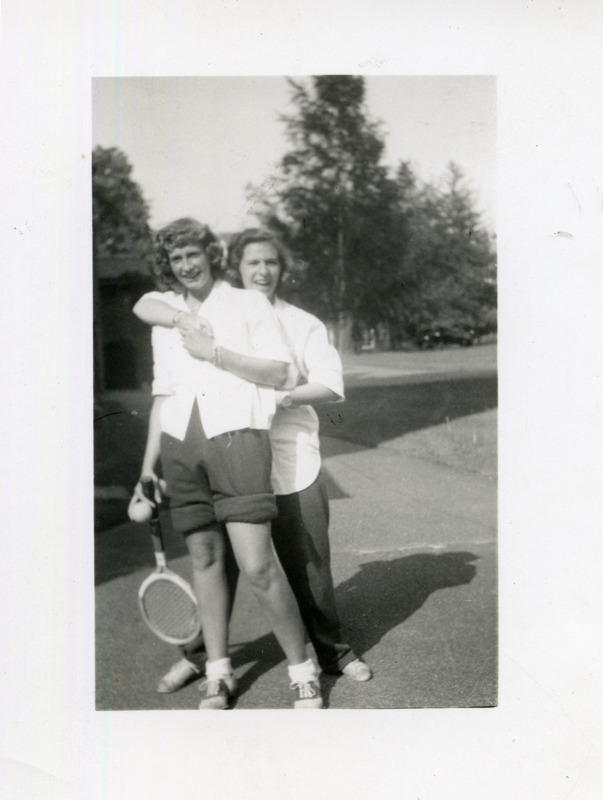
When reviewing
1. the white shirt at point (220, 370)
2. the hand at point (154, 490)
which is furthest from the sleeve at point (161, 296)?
the hand at point (154, 490)

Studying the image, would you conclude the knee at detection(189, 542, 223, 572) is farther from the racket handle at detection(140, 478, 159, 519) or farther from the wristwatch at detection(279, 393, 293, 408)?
the wristwatch at detection(279, 393, 293, 408)

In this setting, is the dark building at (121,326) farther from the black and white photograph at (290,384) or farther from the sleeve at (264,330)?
the sleeve at (264,330)

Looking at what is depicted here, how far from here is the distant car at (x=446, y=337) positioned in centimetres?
237

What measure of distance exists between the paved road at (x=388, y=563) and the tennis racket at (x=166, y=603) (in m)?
0.03

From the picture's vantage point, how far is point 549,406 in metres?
2.39

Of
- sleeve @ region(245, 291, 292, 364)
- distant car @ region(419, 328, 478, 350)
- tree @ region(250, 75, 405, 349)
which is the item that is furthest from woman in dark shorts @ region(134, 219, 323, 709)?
distant car @ region(419, 328, 478, 350)

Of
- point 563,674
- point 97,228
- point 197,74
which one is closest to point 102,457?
point 97,228

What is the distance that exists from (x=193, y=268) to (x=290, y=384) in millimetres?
395

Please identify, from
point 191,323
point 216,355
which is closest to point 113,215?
point 191,323

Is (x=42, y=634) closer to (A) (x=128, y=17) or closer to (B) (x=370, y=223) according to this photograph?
(B) (x=370, y=223)

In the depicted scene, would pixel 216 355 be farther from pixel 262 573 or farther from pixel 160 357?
pixel 262 573

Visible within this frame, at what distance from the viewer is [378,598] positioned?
2402 millimetres

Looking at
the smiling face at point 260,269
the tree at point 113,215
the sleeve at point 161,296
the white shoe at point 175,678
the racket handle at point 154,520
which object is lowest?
the white shoe at point 175,678

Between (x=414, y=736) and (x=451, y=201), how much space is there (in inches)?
56.4
